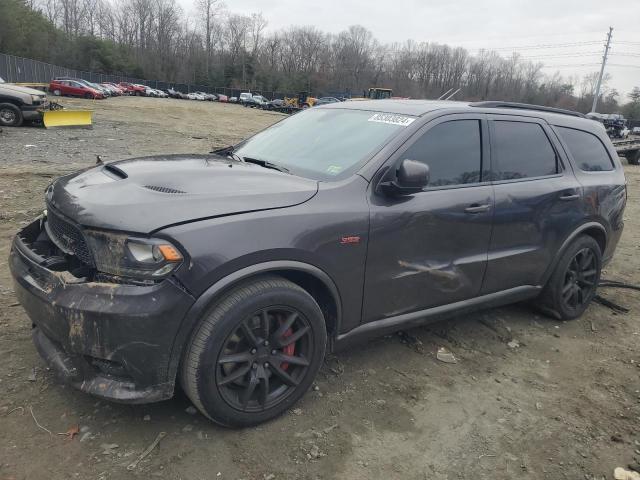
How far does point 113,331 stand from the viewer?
2371mm

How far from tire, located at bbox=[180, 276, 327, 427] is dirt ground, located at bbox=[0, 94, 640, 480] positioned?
18 cm

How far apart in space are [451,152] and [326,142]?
2.84ft

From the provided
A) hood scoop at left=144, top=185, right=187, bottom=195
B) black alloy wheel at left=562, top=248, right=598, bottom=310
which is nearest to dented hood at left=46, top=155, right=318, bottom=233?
hood scoop at left=144, top=185, right=187, bottom=195

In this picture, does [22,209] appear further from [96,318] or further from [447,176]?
[447,176]

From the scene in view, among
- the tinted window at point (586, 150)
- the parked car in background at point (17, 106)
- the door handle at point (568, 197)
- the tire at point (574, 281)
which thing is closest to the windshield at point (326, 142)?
the door handle at point (568, 197)

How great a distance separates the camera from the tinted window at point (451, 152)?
339 centimetres

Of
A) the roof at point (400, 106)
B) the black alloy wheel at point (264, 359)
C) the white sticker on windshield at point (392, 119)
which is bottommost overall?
the black alloy wheel at point (264, 359)

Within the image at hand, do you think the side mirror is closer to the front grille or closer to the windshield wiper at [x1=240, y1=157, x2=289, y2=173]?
the windshield wiper at [x1=240, y1=157, x2=289, y2=173]

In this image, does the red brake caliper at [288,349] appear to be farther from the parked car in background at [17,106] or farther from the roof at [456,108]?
the parked car in background at [17,106]

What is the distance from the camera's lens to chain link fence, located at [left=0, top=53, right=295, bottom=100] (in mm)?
42906

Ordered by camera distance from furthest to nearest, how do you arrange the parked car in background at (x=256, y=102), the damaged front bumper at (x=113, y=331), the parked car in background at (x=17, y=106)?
the parked car in background at (x=256, y=102) < the parked car in background at (x=17, y=106) < the damaged front bumper at (x=113, y=331)

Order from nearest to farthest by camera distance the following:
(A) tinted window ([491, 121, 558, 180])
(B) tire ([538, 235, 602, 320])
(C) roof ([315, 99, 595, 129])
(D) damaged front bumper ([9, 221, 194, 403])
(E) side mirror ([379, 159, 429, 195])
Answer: (D) damaged front bumper ([9, 221, 194, 403])
(E) side mirror ([379, 159, 429, 195])
(C) roof ([315, 99, 595, 129])
(A) tinted window ([491, 121, 558, 180])
(B) tire ([538, 235, 602, 320])

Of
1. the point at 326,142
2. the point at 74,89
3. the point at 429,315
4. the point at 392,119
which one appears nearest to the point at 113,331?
the point at 326,142

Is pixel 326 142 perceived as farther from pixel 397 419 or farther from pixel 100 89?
pixel 100 89
